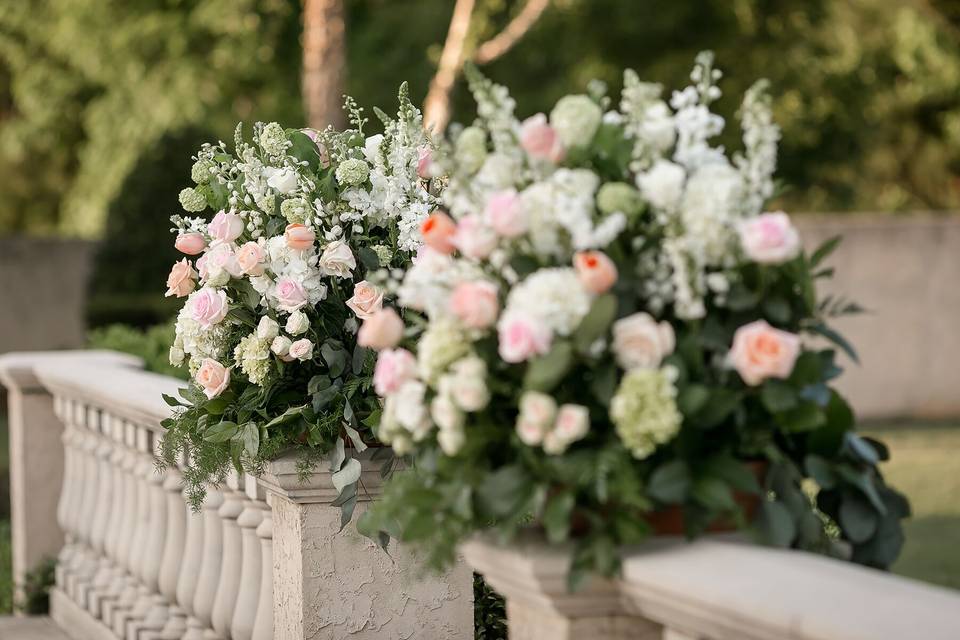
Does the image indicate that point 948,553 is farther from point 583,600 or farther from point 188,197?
point 583,600

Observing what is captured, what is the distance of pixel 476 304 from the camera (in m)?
2.13

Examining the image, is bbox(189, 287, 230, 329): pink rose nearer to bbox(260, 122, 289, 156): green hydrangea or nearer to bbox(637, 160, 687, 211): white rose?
bbox(260, 122, 289, 156): green hydrangea

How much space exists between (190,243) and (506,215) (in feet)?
5.12

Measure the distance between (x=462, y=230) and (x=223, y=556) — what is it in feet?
7.08

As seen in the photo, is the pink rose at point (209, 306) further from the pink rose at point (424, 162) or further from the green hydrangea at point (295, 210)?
the pink rose at point (424, 162)

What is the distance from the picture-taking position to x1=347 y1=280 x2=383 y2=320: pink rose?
327 centimetres

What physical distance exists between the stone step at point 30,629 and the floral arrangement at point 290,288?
200 centimetres

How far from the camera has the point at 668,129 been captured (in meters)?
2.19

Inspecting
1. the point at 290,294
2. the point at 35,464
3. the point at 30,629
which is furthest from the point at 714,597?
the point at 35,464

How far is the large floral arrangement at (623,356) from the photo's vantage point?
2.04m

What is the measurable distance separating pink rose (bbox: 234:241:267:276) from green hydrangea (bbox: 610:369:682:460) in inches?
59.8

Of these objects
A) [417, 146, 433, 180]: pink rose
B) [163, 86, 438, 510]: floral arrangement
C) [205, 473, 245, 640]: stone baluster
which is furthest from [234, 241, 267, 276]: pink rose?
[205, 473, 245, 640]: stone baluster

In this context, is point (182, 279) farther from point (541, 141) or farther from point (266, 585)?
point (541, 141)

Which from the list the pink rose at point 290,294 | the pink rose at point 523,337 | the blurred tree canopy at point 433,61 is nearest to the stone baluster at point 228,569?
the pink rose at point 290,294
